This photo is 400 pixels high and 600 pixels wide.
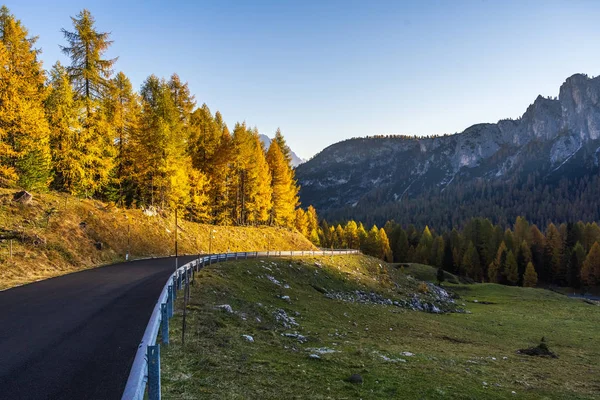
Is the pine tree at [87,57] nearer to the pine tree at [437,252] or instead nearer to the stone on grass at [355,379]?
the stone on grass at [355,379]

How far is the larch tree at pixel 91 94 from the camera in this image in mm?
33844

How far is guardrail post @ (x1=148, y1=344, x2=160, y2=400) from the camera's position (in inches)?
213

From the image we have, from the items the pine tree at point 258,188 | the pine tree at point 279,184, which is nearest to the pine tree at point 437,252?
the pine tree at point 279,184

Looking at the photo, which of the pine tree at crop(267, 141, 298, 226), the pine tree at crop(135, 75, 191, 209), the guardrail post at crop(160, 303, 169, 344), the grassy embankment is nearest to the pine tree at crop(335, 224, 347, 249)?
the pine tree at crop(267, 141, 298, 226)

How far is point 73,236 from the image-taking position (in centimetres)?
2858

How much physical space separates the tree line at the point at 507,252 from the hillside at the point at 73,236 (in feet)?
262

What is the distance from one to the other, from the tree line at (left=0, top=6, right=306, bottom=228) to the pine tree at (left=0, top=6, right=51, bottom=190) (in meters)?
0.07

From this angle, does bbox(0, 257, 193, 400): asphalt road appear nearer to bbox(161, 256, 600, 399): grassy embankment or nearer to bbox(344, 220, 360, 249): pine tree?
bbox(161, 256, 600, 399): grassy embankment

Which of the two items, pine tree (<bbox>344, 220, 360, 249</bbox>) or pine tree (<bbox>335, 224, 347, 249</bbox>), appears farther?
pine tree (<bbox>335, 224, 347, 249</bbox>)

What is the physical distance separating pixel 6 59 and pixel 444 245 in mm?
109922

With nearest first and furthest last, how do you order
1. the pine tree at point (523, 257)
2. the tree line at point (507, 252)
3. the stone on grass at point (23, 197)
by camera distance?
1. the stone on grass at point (23, 197)
2. the tree line at point (507, 252)
3. the pine tree at point (523, 257)

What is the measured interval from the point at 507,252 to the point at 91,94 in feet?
327

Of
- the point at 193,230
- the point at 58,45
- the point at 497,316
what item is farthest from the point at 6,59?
the point at 497,316

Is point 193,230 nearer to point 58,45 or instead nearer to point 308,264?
point 308,264
